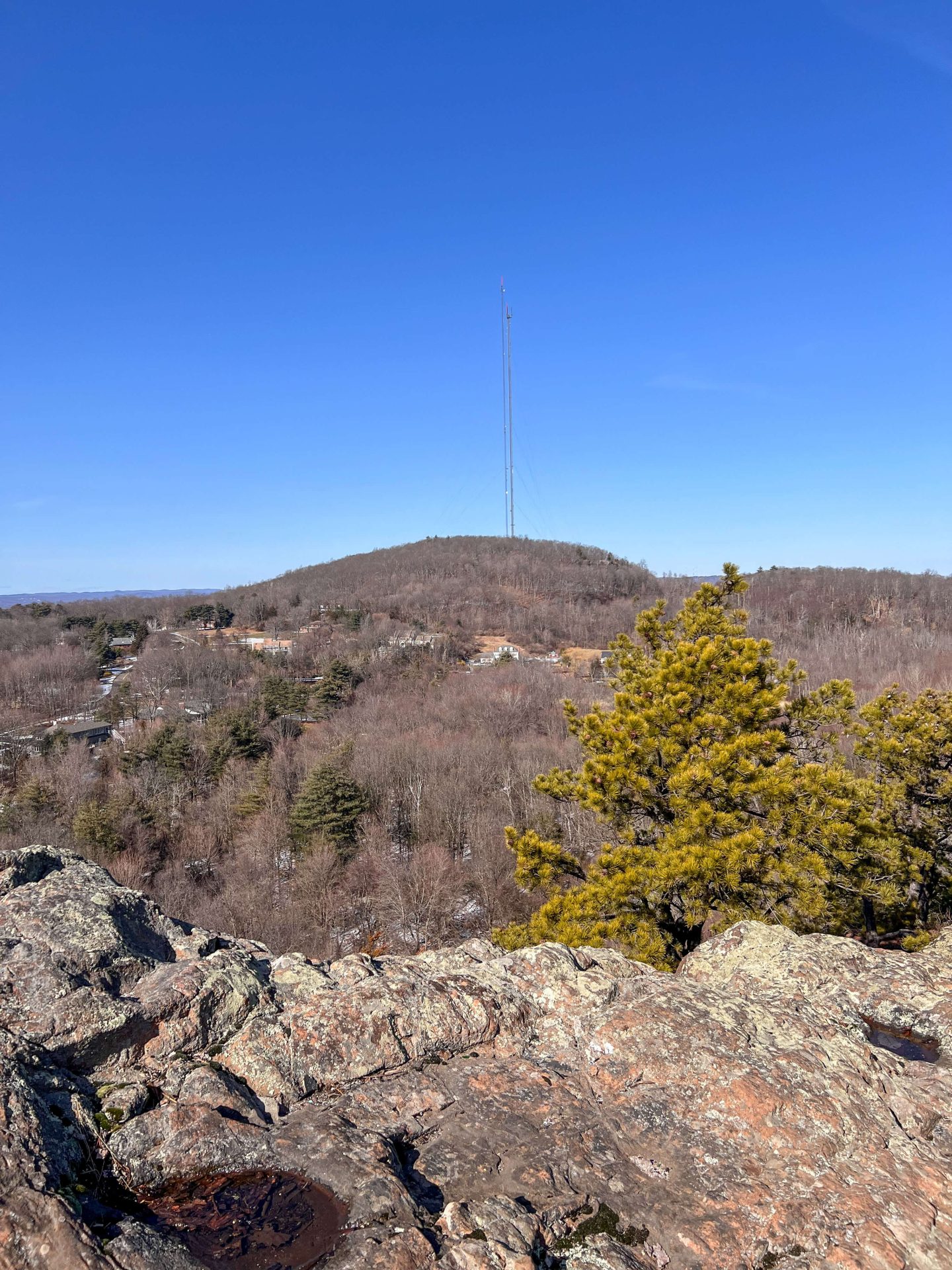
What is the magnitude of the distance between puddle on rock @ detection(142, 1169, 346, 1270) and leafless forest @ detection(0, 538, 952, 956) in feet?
30.9

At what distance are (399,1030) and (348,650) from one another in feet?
238

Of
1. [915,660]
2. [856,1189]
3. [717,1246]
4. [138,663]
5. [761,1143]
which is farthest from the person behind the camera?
[138,663]

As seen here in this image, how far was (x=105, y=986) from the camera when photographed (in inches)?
178

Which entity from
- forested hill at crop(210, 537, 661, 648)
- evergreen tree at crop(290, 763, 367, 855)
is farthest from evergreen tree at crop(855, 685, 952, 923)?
forested hill at crop(210, 537, 661, 648)

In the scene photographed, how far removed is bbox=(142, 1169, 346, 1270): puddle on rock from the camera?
2.83m

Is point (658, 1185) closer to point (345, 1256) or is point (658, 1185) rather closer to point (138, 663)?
point (345, 1256)

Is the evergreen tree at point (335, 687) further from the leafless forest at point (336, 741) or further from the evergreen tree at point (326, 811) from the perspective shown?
the evergreen tree at point (326, 811)

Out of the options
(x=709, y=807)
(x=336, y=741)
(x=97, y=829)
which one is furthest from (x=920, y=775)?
(x=336, y=741)

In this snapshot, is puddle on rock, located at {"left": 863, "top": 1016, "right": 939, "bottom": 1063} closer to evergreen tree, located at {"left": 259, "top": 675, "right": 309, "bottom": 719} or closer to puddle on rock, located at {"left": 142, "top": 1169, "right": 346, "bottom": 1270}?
puddle on rock, located at {"left": 142, "top": 1169, "right": 346, "bottom": 1270}

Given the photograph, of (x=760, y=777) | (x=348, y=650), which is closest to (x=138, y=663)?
(x=348, y=650)

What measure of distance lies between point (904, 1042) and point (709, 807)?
438 cm

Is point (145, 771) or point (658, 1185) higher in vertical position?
point (658, 1185)

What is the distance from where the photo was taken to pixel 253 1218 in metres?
3.04

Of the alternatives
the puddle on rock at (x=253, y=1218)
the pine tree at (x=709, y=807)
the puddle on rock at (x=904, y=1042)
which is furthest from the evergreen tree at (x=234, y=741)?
the puddle on rock at (x=253, y=1218)
